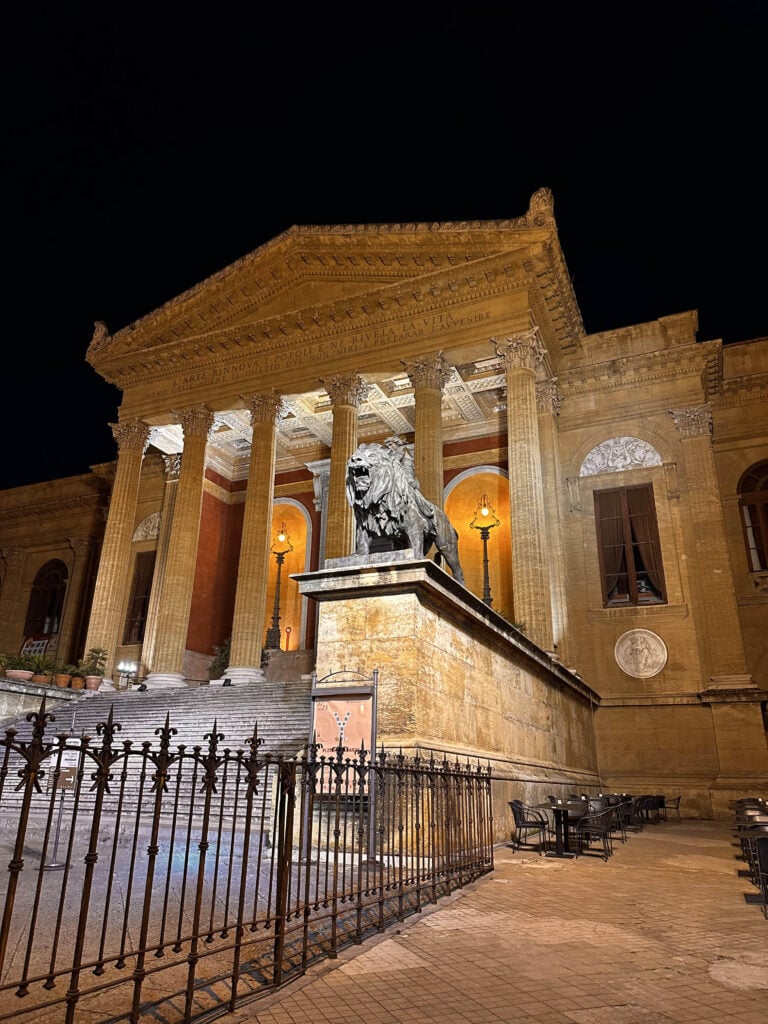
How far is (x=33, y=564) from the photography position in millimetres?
32969

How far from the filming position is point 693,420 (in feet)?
66.8

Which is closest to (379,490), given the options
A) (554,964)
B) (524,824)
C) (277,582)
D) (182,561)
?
(524,824)

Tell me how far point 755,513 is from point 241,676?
15.4 metres

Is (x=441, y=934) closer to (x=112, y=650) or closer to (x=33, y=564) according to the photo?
(x=112, y=650)

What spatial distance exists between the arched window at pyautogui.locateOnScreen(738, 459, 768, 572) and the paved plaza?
50.4 ft

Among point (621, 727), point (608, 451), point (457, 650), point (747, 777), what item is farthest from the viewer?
point (608, 451)

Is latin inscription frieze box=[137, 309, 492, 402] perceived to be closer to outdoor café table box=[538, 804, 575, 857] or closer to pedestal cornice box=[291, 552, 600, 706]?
pedestal cornice box=[291, 552, 600, 706]

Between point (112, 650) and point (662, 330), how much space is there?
18682 millimetres

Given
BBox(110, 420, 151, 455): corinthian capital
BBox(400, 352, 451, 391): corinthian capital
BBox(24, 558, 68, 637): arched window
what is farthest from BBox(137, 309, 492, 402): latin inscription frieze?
BBox(24, 558, 68, 637): arched window

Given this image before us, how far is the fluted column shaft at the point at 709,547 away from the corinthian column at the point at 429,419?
281 inches

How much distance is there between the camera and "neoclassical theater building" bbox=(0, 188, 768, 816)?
58.9ft

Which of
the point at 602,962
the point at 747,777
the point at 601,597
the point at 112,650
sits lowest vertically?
the point at 602,962

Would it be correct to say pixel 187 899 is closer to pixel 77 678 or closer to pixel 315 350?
pixel 77 678

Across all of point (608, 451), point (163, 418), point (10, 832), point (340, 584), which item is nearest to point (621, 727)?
point (608, 451)
